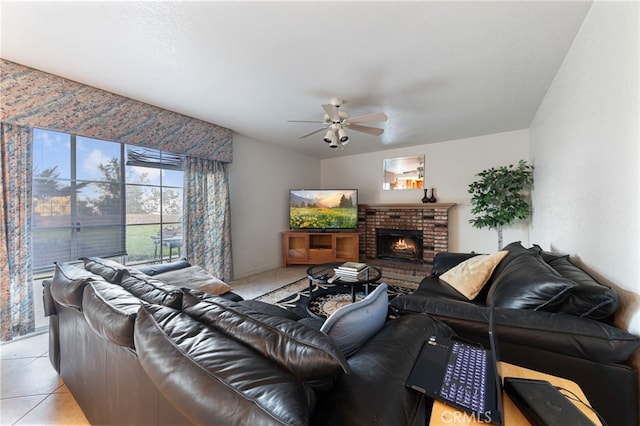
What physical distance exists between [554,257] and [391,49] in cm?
199

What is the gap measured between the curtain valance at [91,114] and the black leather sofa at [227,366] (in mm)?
1954

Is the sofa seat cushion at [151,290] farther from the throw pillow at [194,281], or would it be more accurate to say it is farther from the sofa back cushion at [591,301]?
the sofa back cushion at [591,301]

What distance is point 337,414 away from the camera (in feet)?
Answer: 2.04

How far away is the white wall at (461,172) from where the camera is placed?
13.1ft

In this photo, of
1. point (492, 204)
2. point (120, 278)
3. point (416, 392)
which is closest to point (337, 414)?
point (416, 392)

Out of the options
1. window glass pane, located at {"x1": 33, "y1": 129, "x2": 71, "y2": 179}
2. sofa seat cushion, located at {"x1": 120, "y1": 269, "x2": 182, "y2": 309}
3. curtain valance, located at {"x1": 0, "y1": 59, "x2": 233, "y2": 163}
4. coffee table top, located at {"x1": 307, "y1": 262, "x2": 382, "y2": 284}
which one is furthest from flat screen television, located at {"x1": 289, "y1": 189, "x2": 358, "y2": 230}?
sofa seat cushion, located at {"x1": 120, "y1": 269, "x2": 182, "y2": 309}

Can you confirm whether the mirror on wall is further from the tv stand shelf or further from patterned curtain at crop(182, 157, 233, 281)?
patterned curtain at crop(182, 157, 233, 281)

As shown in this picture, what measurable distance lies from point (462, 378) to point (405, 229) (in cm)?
426

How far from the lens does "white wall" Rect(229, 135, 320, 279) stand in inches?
161

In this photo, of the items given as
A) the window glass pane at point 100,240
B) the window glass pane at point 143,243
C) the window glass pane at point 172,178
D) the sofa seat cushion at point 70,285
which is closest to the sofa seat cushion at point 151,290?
the sofa seat cushion at point 70,285

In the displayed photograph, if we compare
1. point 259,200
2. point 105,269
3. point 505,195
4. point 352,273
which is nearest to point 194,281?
point 105,269

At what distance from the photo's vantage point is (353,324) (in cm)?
95

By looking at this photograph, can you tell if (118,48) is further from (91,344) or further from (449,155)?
(449,155)

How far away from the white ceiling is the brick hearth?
1.98 metres
